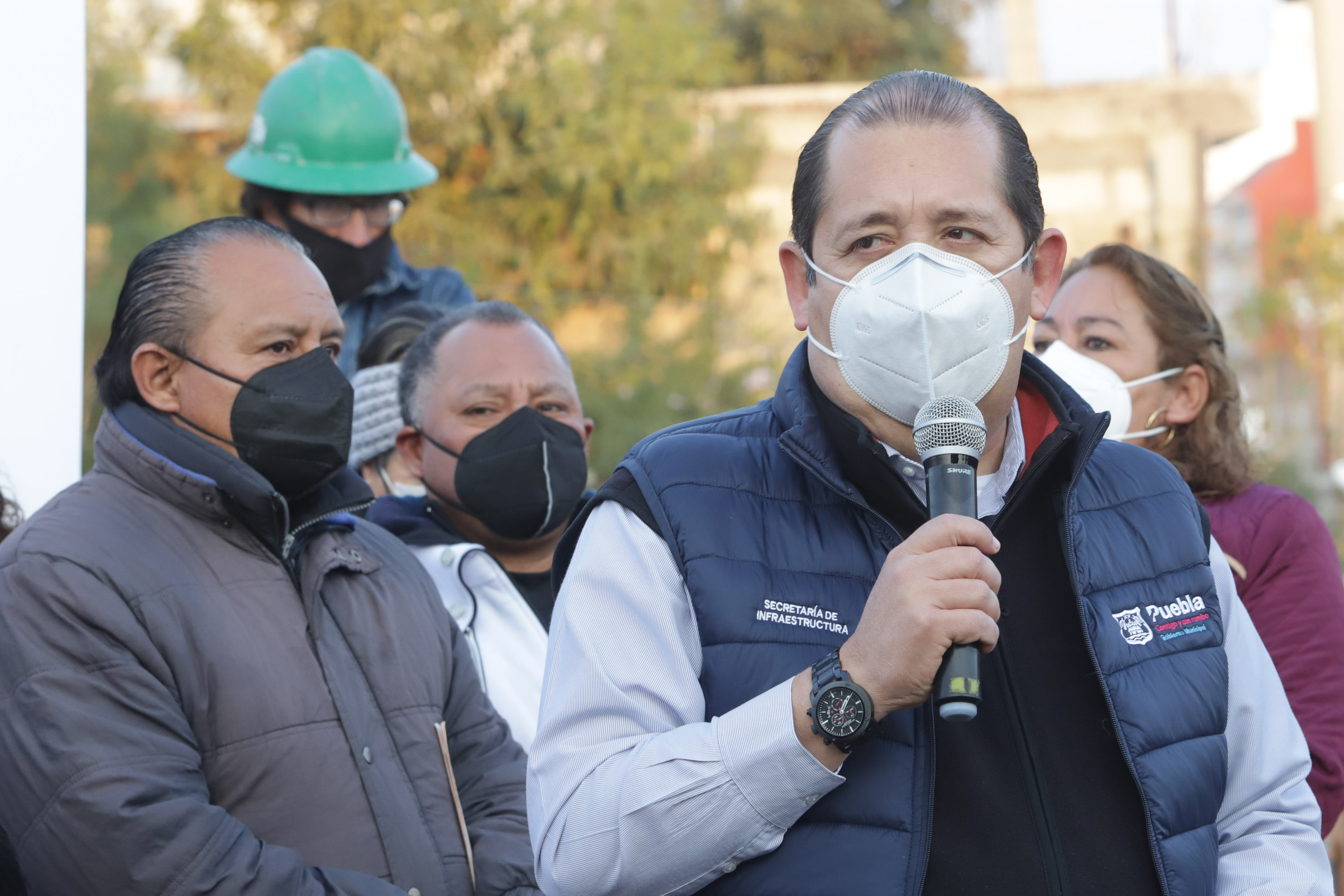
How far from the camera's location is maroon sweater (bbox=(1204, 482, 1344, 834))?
3205 mm

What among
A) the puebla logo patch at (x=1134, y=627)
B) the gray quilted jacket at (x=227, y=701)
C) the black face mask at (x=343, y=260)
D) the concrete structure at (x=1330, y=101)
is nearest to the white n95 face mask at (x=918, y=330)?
the puebla logo patch at (x=1134, y=627)

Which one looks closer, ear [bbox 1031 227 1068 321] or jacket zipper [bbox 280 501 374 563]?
ear [bbox 1031 227 1068 321]

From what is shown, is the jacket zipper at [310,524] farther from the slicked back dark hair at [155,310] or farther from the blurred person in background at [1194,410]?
the blurred person in background at [1194,410]

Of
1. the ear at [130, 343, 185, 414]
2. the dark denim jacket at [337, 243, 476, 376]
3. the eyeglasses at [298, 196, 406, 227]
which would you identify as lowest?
the ear at [130, 343, 185, 414]

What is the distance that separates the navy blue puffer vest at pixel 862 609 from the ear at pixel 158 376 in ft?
4.71

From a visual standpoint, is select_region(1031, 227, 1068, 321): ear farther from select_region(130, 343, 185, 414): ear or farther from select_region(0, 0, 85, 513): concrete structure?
select_region(0, 0, 85, 513): concrete structure

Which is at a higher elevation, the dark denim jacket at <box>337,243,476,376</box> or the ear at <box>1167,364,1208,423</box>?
the dark denim jacket at <box>337,243,476,376</box>

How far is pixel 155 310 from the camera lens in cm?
314

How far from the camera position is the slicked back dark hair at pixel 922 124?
7.11 ft

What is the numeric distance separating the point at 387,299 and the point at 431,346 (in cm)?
124

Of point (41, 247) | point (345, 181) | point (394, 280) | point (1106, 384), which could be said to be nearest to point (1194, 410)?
point (1106, 384)

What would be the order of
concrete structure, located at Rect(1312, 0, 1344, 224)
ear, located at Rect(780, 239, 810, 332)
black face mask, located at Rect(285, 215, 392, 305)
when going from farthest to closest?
concrete structure, located at Rect(1312, 0, 1344, 224) < black face mask, located at Rect(285, 215, 392, 305) < ear, located at Rect(780, 239, 810, 332)

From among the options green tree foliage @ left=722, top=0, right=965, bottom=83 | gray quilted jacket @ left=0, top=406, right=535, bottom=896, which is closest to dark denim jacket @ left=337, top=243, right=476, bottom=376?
gray quilted jacket @ left=0, top=406, right=535, bottom=896

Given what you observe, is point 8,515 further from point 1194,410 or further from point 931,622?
point 1194,410
